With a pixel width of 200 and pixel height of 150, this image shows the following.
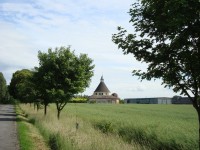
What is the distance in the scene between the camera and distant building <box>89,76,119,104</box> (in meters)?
170

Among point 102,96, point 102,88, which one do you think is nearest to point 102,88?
point 102,88

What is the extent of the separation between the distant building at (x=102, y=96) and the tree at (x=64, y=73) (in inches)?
5476

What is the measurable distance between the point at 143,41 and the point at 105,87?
557 ft

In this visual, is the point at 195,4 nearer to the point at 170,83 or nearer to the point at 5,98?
the point at 170,83

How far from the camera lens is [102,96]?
17112 centimetres

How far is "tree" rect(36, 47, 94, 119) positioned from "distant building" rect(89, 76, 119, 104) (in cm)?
13909

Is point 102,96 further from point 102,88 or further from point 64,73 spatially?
point 64,73

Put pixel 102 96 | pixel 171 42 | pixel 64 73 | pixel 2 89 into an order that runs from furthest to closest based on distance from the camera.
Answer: pixel 102 96
pixel 2 89
pixel 64 73
pixel 171 42

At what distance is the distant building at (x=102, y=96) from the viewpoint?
170000 millimetres

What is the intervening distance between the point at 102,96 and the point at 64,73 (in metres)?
145

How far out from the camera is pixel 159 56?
7.81m

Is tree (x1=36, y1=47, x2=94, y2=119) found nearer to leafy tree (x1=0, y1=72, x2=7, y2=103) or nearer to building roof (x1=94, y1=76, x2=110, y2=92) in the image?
leafy tree (x1=0, y1=72, x2=7, y2=103)

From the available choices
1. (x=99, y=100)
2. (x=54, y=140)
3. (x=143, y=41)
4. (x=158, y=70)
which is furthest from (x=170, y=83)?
(x=99, y=100)

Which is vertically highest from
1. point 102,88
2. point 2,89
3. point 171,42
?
point 102,88
